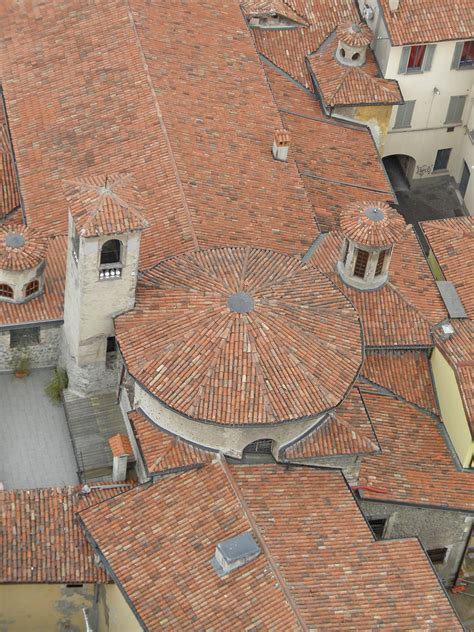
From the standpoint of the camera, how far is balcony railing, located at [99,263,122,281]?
54.2 meters

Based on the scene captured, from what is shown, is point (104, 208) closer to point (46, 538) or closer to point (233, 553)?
point (46, 538)

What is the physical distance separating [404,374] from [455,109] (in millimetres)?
22323

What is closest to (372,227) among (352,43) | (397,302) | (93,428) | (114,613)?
(397,302)

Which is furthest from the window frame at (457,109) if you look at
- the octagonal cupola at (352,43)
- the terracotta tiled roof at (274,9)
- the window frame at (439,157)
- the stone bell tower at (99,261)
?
the stone bell tower at (99,261)

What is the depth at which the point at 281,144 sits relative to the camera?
65625 millimetres

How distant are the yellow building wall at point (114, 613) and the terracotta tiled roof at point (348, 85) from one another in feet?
98.8

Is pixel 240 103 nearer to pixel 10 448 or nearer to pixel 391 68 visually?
pixel 391 68

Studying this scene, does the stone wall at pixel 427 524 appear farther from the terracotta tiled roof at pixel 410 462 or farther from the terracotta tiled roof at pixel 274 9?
the terracotta tiled roof at pixel 274 9

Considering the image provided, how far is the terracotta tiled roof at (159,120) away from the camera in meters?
61.8

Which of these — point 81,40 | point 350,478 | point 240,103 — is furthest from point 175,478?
point 81,40

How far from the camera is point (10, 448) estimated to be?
2283 inches

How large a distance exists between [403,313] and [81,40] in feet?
75.4

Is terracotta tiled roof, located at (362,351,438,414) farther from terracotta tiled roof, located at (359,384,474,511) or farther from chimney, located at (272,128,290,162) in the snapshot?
chimney, located at (272,128,290,162)

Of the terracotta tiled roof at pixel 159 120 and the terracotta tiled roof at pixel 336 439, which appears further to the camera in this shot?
the terracotta tiled roof at pixel 159 120
